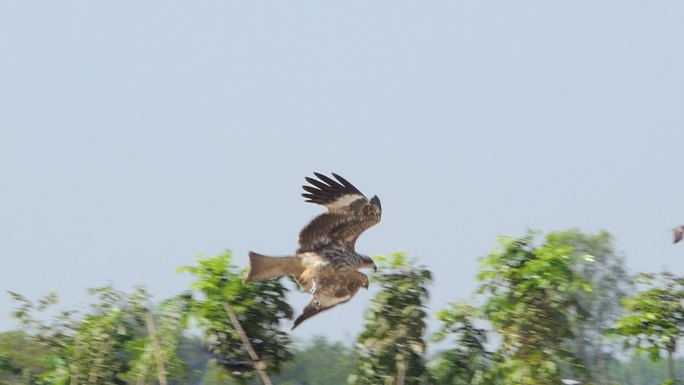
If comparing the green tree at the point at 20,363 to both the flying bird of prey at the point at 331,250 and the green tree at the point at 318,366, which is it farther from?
the green tree at the point at 318,366

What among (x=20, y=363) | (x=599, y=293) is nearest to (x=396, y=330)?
(x=20, y=363)

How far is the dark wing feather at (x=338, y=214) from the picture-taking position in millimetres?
10938

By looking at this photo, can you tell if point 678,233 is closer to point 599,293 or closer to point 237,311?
point 237,311

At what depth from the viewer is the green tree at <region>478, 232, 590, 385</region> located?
10.3m

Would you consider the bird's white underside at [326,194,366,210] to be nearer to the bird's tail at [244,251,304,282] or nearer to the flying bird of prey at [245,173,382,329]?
the flying bird of prey at [245,173,382,329]

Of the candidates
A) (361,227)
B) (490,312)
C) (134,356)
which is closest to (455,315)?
(490,312)

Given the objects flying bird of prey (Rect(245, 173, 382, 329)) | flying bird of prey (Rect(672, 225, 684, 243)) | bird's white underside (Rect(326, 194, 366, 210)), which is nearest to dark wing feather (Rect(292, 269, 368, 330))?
flying bird of prey (Rect(245, 173, 382, 329))

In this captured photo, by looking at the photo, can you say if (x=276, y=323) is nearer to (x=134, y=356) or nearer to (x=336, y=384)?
(x=134, y=356)

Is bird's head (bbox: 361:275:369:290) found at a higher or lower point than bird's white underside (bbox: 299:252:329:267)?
lower

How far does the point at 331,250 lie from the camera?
1095 centimetres

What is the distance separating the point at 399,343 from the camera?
1075 centimetres

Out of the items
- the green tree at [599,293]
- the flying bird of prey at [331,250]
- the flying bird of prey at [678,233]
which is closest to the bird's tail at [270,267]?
the flying bird of prey at [331,250]

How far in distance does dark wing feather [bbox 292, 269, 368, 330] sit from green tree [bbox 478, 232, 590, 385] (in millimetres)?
1022

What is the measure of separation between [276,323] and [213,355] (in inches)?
20.3
